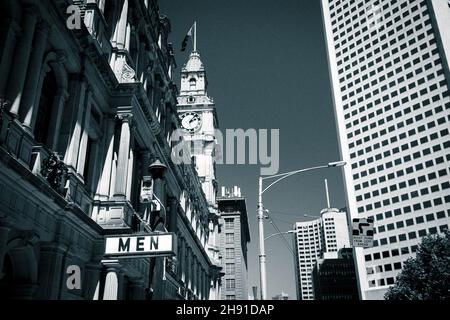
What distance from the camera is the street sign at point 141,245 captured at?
445 inches

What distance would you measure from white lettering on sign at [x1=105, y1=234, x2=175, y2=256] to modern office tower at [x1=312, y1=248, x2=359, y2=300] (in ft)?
589

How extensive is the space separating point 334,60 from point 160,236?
123 metres

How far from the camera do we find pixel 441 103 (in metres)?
98.2

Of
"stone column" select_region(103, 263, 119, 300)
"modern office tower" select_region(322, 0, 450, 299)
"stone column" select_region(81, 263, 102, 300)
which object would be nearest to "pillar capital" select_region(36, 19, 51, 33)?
"stone column" select_region(81, 263, 102, 300)

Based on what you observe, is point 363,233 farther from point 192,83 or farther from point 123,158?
point 192,83

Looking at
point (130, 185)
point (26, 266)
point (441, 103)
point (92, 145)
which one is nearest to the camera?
point (26, 266)

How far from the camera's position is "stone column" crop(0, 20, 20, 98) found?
12.2 meters

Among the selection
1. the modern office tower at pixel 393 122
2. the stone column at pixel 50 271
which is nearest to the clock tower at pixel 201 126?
the stone column at pixel 50 271

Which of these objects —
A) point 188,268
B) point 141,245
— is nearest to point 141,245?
point 141,245

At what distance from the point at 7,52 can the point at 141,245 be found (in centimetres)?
758

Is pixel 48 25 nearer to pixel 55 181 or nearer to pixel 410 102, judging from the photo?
pixel 55 181

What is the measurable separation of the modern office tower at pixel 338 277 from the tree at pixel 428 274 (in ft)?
469

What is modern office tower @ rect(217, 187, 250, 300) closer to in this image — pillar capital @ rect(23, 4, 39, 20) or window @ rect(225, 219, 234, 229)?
window @ rect(225, 219, 234, 229)
